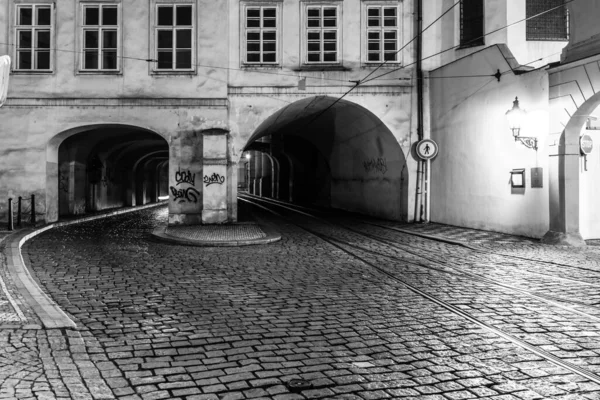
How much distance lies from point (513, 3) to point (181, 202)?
13.0m

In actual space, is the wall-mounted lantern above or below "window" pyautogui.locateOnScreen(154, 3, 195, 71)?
below

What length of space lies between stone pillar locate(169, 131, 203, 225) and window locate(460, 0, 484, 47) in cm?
994

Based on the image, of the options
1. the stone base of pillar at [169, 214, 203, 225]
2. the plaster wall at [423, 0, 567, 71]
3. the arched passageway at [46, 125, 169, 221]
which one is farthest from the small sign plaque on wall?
the arched passageway at [46, 125, 169, 221]

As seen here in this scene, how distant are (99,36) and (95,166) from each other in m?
8.08

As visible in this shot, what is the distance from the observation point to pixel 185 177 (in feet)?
60.2

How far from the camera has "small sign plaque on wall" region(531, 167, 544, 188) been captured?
1391cm

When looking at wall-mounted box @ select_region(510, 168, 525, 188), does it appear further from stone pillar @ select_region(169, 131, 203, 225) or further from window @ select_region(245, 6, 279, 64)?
stone pillar @ select_region(169, 131, 203, 225)

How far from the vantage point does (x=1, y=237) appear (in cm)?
1366

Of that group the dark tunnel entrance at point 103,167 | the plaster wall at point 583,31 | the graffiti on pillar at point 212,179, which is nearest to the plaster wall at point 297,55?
the graffiti on pillar at point 212,179

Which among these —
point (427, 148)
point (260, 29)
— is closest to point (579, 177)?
point (427, 148)

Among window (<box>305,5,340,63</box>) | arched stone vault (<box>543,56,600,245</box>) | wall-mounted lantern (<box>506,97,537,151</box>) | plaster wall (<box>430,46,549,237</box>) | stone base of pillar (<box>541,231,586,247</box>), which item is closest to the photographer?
arched stone vault (<box>543,56,600,245</box>)

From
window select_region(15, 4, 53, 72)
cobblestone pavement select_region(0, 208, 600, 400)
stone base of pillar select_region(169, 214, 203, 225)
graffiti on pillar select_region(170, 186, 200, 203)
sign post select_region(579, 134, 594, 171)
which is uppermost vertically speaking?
window select_region(15, 4, 53, 72)

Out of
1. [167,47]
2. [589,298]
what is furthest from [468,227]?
[167,47]

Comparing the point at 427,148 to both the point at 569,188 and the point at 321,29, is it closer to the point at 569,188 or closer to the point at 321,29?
the point at 321,29
